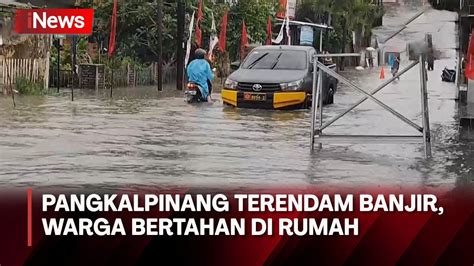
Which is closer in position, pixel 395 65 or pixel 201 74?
pixel 395 65

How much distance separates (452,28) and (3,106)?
7071 mm

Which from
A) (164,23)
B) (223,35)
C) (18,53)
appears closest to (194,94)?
(18,53)

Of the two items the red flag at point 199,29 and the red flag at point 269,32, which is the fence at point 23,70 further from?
the red flag at point 269,32

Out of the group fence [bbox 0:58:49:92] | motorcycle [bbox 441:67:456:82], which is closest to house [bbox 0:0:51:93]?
fence [bbox 0:58:49:92]

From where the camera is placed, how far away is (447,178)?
6.56m

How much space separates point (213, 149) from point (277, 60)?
5819 millimetres

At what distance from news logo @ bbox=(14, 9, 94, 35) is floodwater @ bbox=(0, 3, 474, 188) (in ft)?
3.97

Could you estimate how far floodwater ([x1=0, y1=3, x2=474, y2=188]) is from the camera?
641cm

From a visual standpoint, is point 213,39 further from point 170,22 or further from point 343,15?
point 343,15

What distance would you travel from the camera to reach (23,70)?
15.4 metres

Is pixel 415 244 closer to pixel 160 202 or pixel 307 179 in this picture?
pixel 160 202

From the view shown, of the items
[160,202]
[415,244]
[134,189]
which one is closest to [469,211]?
[415,244]

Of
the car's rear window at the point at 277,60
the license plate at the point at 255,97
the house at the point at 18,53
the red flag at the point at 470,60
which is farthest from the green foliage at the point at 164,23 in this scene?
the red flag at the point at 470,60

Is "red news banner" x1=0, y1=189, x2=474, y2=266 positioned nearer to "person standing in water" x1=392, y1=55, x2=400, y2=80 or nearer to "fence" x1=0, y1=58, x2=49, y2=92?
"person standing in water" x1=392, y1=55, x2=400, y2=80
